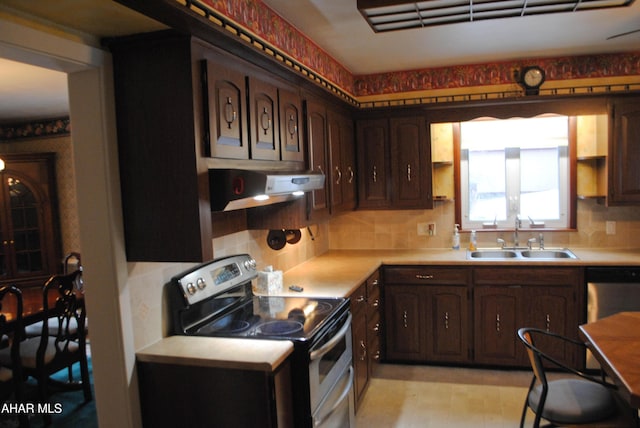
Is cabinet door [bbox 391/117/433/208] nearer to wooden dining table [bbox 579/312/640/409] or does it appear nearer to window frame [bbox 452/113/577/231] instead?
window frame [bbox 452/113/577/231]

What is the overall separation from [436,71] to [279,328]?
298cm

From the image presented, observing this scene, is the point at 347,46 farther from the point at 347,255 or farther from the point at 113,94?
the point at 113,94

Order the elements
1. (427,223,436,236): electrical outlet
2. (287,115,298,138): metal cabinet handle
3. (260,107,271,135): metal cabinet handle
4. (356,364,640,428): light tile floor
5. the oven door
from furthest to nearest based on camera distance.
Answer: (427,223,436,236): electrical outlet → (356,364,640,428): light tile floor → (287,115,298,138): metal cabinet handle → (260,107,271,135): metal cabinet handle → the oven door

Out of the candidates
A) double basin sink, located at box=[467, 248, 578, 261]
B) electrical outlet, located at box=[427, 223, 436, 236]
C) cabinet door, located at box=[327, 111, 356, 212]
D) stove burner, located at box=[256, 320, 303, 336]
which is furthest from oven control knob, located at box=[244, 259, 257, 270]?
electrical outlet, located at box=[427, 223, 436, 236]

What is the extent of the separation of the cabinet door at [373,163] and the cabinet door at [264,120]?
1.77 m

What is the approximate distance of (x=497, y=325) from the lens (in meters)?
3.77

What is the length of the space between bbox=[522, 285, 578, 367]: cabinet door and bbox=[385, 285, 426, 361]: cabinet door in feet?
2.60

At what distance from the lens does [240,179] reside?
2014mm

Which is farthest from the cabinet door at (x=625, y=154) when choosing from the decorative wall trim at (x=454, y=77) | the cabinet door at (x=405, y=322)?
the cabinet door at (x=405, y=322)

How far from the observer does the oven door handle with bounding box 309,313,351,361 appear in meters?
2.16

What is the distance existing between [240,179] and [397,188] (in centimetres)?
242

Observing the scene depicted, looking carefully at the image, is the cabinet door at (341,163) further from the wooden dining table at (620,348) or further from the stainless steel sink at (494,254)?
the wooden dining table at (620,348)

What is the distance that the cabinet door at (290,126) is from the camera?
2.65m

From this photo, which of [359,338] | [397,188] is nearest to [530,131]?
[397,188]
